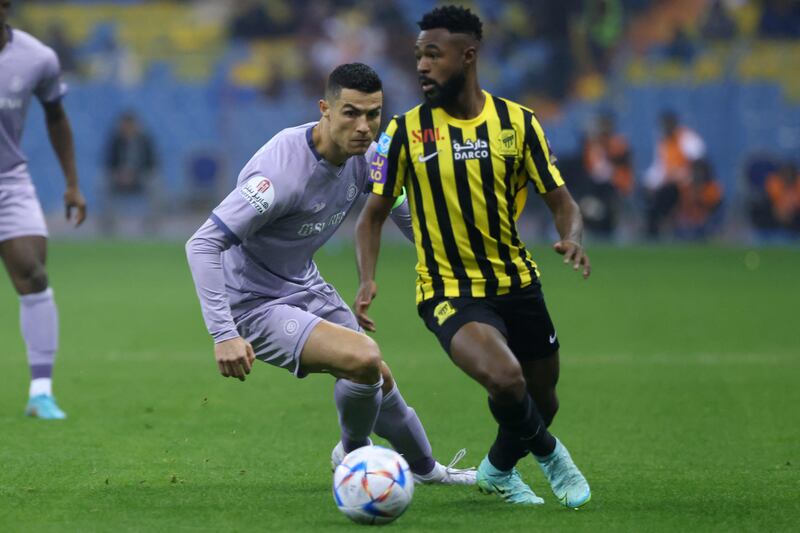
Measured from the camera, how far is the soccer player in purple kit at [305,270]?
19.1 ft

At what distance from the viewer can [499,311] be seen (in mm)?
5980

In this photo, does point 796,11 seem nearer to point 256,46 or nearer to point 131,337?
point 256,46

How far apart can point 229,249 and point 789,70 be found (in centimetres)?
1955

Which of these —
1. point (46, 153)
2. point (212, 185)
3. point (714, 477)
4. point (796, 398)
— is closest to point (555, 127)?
point (212, 185)

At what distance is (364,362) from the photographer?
Answer: 19.1 feet

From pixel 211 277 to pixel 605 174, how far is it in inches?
676

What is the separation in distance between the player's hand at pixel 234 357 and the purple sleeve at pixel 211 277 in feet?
0.26

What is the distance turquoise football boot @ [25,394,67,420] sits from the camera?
8.15 m

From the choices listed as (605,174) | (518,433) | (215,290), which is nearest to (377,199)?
(215,290)

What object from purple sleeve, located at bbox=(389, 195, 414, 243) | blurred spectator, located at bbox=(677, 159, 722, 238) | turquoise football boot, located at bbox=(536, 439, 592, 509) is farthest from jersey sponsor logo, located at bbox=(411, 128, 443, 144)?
blurred spectator, located at bbox=(677, 159, 722, 238)

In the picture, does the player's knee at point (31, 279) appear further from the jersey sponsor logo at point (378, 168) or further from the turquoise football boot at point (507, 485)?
the turquoise football boot at point (507, 485)

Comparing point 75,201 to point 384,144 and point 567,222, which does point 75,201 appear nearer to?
point 384,144

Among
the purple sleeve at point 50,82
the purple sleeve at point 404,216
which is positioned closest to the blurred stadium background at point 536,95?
the purple sleeve at point 50,82

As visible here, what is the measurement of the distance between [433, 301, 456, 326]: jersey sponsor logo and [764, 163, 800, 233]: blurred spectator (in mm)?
17270
